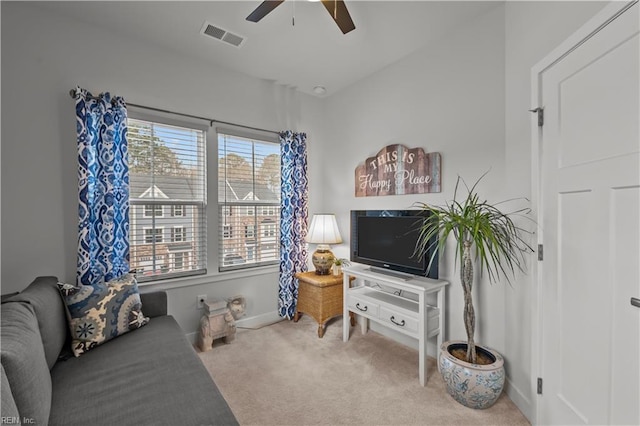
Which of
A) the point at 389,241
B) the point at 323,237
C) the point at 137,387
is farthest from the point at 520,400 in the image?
the point at 137,387

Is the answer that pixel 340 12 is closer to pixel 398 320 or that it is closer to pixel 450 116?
pixel 450 116

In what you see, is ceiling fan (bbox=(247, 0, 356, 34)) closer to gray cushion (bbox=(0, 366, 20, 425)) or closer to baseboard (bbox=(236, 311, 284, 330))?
gray cushion (bbox=(0, 366, 20, 425))

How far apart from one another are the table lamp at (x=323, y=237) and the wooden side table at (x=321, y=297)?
12 cm

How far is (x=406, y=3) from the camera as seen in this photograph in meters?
2.03

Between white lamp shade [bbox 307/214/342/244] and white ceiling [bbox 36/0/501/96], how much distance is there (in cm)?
158

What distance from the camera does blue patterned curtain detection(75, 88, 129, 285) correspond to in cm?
217

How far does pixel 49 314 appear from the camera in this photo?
63.1 inches

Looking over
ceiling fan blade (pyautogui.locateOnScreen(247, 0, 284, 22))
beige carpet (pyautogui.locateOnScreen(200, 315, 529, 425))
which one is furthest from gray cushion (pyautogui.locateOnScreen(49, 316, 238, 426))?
ceiling fan blade (pyautogui.locateOnScreen(247, 0, 284, 22))

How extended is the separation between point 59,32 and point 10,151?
0.97 metres

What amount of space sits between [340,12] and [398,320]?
222 centimetres

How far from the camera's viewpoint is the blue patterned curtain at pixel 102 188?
85.5 inches

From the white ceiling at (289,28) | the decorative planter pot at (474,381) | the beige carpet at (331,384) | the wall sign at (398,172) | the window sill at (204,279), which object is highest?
the white ceiling at (289,28)

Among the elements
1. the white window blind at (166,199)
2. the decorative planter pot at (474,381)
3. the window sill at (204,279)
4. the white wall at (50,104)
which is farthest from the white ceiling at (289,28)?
the decorative planter pot at (474,381)

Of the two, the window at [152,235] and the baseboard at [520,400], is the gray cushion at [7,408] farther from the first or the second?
the baseboard at [520,400]
